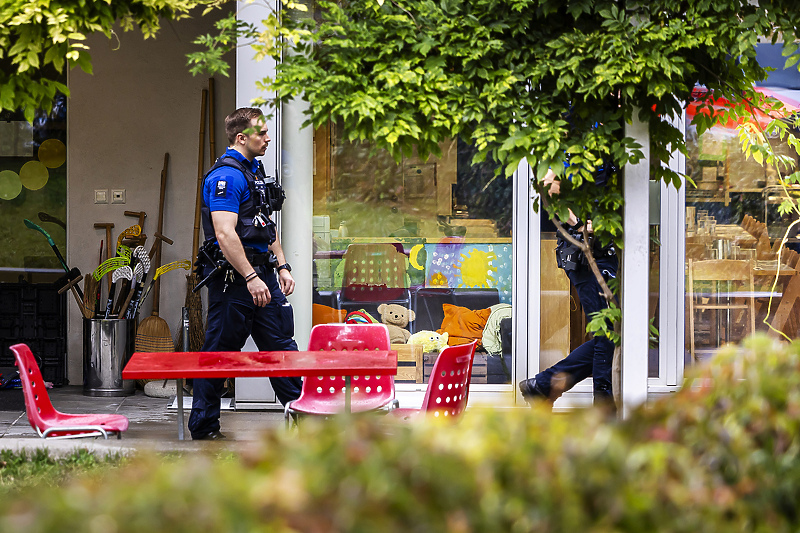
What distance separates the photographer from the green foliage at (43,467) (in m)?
2.72

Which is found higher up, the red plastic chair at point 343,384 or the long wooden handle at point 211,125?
the long wooden handle at point 211,125

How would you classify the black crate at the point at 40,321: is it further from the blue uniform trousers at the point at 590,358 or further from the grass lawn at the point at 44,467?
the blue uniform trousers at the point at 590,358

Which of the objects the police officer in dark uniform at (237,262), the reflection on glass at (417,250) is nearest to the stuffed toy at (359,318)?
the reflection on glass at (417,250)

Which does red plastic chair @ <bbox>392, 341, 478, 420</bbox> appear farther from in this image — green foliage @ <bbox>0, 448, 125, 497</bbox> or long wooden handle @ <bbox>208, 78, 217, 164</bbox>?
long wooden handle @ <bbox>208, 78, 217, 164</bbox>

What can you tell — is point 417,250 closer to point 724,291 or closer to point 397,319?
point 397,319

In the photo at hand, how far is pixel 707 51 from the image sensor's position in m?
3.03

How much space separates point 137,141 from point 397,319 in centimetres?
270

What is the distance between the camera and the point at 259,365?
10.5ft

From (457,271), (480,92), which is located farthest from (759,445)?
(457,271)

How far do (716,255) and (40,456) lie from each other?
14.7ft

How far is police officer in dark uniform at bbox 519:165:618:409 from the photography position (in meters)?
4.23

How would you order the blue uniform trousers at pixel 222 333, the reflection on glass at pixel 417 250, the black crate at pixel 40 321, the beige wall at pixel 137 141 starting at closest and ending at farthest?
the blue uniform trousers at pixel 222 333 < the reflection on glass at pixel 417 250 < the black crate at pixel 40 321 < the beige wall at pixel 137 141

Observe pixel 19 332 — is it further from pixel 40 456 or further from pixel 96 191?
pixel 40 456

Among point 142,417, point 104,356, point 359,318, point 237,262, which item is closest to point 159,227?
point 104,356
